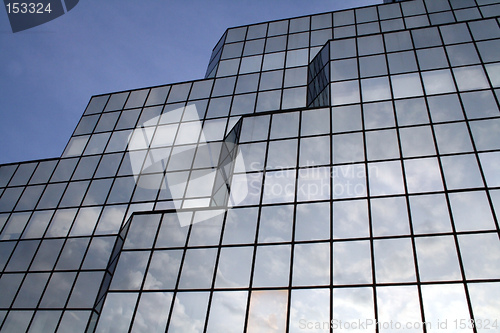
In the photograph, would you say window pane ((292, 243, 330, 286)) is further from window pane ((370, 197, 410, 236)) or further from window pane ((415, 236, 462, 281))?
window pane ((415, 236, 462, 281))

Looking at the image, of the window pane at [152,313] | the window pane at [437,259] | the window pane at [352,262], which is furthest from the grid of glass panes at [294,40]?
the window pane at [152,313]

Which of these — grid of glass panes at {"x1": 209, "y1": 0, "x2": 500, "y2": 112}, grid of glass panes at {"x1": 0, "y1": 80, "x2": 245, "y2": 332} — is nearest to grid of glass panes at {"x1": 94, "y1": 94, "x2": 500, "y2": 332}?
grid of glass panes at {"x1": 0, "y1": 80, "x2": 245, "y2": 332}

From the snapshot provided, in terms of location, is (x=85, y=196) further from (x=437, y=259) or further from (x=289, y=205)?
(x=437, y=259)

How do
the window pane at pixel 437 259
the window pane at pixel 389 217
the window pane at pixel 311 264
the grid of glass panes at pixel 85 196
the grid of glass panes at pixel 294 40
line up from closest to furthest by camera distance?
the window pane at pixel 437 259
the window pane at pixel 311 264
the window pane at pixel 389 217
the grid of glass panes at pixel 85 196
the grid of glass panes at pixel 294 40

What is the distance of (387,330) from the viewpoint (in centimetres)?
1332

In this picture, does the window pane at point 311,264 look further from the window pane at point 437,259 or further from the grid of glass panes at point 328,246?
the window pane at point 437,259

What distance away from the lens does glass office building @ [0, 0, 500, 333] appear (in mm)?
14695

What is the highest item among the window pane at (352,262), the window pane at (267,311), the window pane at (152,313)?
the window pane at (352,262)

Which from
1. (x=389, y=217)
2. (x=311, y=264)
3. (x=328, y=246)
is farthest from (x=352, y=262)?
(x=389, y=217)

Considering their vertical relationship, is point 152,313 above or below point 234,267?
below

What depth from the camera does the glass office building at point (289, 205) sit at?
14.7m

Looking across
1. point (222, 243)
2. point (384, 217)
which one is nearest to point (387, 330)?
point (384, 217)

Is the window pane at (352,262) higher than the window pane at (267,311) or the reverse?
higher

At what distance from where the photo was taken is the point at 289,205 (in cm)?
1809
